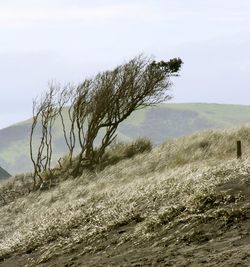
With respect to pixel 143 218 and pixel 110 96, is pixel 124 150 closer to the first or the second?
pixel 110 96

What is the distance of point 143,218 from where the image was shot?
11961 mm

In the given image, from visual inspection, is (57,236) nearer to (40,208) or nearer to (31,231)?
(31,231)

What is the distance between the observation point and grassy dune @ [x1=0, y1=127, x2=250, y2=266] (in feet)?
28.7

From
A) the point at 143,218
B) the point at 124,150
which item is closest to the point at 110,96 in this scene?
the point at 124,150

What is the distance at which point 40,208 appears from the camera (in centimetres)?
1911

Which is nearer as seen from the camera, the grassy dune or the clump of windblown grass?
the grassy dune

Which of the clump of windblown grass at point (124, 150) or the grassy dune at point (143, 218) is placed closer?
the grassy dune at point (143, 218)

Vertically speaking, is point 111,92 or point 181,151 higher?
point 111,92

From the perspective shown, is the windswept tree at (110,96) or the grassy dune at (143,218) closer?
the grassy dune at (143,218)

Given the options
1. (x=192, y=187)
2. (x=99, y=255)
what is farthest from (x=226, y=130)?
(x=99, y=255)

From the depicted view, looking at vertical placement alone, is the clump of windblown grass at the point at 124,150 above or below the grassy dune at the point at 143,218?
above

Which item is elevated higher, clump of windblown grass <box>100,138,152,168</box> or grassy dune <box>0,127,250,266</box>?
clump of windblown grass <box>100,138,152,168</box>

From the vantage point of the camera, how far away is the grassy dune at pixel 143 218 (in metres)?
8.74

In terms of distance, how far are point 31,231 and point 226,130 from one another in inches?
460
